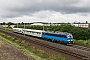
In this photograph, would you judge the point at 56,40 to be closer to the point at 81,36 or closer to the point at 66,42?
the point at 66,42

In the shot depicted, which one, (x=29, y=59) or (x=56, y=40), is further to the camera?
(x=56, y=40)

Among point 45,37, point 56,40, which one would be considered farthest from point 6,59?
point 45,37

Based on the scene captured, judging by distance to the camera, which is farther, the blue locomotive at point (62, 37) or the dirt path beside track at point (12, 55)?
the blue locomotive at point (62, 37)

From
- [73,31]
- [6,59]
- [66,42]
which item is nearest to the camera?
[6,59]

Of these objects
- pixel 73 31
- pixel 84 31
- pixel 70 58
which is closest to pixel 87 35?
pixel 84 31

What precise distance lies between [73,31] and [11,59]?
37.2m

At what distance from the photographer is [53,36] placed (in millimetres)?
43469

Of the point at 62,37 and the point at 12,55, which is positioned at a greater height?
the point at 62,37

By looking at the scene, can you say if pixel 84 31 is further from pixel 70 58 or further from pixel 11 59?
pixel 11 59

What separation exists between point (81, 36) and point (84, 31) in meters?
1.59

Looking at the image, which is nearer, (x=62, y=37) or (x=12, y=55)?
(x=12, y=55)

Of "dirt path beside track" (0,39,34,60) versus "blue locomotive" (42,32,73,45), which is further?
"blue locomotive" (42,32,73,45)

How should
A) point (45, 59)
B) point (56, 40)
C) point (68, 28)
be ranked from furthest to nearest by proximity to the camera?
point (68, 28), point (56, 40), point (45, 59)

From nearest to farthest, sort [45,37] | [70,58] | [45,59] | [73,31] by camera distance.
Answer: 1. [45,59]
2. [70,58]
3. [45,37]
4. [73,31]
